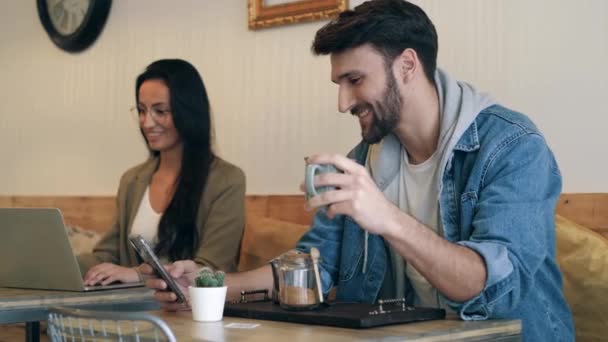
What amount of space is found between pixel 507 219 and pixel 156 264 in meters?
0.70

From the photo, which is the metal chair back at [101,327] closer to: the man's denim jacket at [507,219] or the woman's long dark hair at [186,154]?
the man's denim jacket at [507,219]

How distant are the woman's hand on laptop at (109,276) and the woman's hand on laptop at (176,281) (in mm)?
291

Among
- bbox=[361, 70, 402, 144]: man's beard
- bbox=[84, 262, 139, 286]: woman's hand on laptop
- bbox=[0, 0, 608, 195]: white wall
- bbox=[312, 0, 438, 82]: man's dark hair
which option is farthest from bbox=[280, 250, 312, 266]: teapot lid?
bbox=[0, 0, 608, 195]: white wall

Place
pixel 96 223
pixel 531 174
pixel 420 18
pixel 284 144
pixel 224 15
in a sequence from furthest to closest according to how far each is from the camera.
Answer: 1. pixel 96 223
2. pixel 224 15
3. pixel 284 144
4. pixel 420 18
5. pixel 531 174

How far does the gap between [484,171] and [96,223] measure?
2.38 meters

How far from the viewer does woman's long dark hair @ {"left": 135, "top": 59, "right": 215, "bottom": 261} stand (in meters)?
2.82

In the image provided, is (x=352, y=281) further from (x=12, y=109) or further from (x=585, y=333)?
(x=12, y=109)

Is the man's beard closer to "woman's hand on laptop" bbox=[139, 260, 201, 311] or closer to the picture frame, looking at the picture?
"woman's hand on laptop" bbox=[139, 260, 201, 311]

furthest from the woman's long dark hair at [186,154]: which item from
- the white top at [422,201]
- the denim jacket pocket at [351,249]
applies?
the white top at [422,201]

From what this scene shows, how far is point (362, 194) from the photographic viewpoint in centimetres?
156

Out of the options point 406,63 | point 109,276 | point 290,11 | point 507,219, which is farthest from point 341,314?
point 290,11

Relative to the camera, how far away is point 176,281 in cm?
202

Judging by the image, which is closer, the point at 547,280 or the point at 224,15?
the point at 547,280

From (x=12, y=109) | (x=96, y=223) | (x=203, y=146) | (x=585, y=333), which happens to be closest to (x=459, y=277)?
(x=585, y=333)
